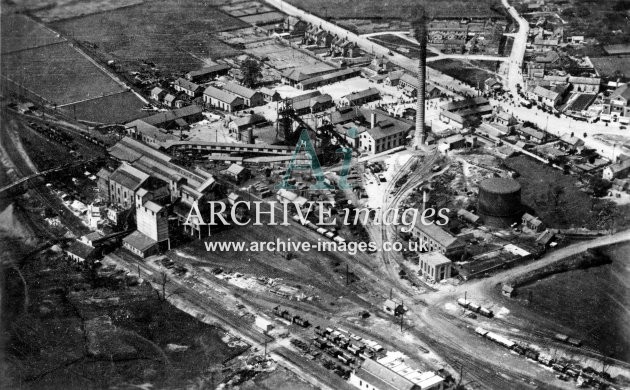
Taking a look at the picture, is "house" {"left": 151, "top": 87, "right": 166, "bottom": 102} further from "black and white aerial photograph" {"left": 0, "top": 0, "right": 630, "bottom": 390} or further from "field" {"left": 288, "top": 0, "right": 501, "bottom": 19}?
"field" {"left": 288, "top": 0, "right": 501, "bottom": 19}

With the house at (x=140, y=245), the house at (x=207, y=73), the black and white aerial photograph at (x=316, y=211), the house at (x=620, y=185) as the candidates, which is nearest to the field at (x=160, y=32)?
the black and white aerial photograph at (x=316, y=211)

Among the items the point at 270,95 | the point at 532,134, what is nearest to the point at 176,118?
the point at 270,95

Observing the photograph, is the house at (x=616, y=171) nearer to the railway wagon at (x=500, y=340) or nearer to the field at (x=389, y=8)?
the railway wagon at (x=500, y=340)

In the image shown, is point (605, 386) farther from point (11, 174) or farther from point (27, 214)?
point (11, 174)

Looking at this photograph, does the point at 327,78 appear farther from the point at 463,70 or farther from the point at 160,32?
the point at 160,32

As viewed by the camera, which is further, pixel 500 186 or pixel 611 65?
pixel 611 65

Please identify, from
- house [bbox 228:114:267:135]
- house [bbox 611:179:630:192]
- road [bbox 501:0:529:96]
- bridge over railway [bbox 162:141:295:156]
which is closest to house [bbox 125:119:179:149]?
bridge over railway [bbox 162:141:295:156]

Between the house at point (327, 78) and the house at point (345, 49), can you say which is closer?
the house at point (327, 78)
